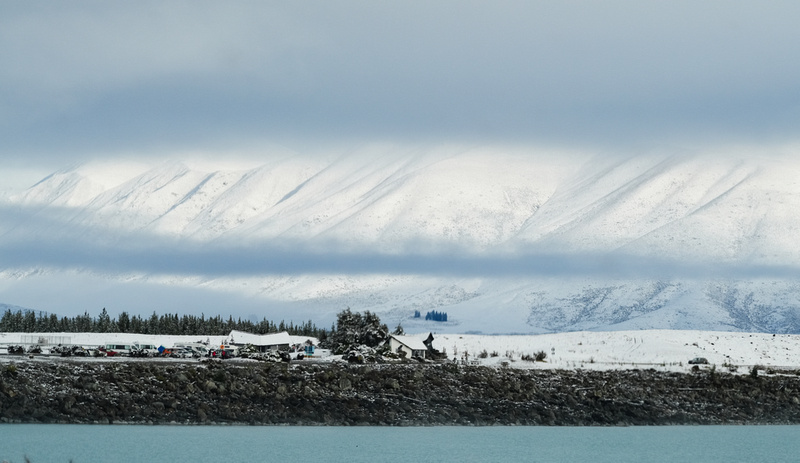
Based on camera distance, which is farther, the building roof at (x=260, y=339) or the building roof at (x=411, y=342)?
the building roof at (x=260, y=339)

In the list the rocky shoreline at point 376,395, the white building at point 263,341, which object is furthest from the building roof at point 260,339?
the rocky shoreline at point 376,395

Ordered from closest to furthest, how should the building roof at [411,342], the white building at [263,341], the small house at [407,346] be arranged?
the small house at [407,346]
the building roof at [411,342]
the white building at [263,341]

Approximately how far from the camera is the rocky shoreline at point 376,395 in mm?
85000

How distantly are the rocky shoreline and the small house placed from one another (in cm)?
A: 2153

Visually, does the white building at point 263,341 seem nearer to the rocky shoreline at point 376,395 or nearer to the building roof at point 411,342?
the building roof at point 411,342

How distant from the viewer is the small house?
125 m

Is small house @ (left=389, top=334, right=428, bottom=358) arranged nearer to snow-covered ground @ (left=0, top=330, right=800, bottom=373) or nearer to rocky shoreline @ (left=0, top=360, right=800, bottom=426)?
snow-covered ground @ (left=0, top=330, right=800, bottom=373)
